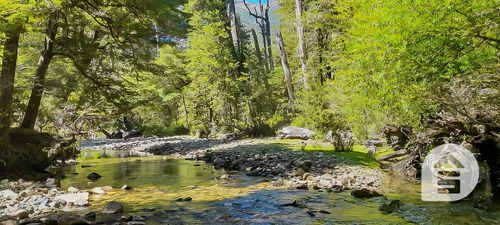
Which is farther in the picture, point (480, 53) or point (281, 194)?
point (281, 194)

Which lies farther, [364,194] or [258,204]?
[364,194]

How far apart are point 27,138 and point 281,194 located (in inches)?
282

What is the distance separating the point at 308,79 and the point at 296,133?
9.20ft

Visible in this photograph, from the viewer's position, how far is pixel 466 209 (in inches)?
181

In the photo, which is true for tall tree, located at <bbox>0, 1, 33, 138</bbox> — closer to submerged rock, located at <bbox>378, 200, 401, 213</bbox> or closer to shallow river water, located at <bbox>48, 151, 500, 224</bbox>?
shallow river water, located at <bbox>48, 151, 500, 224</bbox>

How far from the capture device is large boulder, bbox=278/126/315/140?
1387 cm

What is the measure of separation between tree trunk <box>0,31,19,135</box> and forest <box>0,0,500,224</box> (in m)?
0.03

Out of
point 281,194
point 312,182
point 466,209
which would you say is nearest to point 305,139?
point 312,182

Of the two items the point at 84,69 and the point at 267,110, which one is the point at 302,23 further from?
→ the point at 84,69

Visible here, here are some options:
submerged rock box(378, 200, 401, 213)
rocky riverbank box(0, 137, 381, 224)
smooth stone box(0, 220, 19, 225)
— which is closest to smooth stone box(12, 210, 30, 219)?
rocky riverbank box(0, 137, 381, 224)

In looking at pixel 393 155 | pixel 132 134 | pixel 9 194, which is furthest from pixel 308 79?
pixel 132 134

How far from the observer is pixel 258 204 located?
208 inches

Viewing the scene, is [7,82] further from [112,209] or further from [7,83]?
[112,209]

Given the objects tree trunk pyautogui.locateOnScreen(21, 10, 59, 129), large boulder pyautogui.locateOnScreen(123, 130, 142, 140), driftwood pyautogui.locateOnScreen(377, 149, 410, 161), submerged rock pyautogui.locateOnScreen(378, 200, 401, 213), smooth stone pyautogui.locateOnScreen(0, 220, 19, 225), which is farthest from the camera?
large boulder pyautogui.locateOnScreen(123, 130, 142, 140)
